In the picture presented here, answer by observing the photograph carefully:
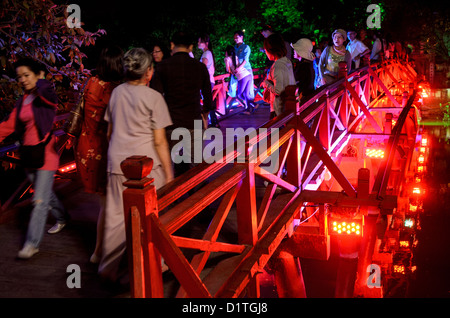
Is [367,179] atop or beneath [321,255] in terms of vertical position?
atop

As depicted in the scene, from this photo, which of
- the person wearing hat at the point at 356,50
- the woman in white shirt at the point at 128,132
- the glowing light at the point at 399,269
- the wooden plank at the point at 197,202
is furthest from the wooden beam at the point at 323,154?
the glowing light at the point at 399,269

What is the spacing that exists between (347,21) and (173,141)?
1926 centimetres

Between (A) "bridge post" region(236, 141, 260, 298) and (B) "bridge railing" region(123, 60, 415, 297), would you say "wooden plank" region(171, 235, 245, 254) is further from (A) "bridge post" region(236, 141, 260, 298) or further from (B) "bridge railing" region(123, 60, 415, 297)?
(A) "bridge post" region(236, 141, 260, 298)

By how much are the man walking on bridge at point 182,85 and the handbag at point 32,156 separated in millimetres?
1062

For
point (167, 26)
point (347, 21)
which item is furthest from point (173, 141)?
point (347, 21)

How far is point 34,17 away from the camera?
16.3 feet

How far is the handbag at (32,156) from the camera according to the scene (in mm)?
3600

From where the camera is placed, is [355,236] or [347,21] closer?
[355,236]

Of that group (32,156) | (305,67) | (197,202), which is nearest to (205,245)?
(197,202)

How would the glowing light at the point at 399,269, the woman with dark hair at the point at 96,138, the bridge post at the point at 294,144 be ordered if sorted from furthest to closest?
the glowing light at the point at 399,269 < the bridge post at the point at 294,144 < the woman with dark hair at the point at 96,138

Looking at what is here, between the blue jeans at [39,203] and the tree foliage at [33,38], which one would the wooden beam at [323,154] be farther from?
the tree foliage at [33,38]
